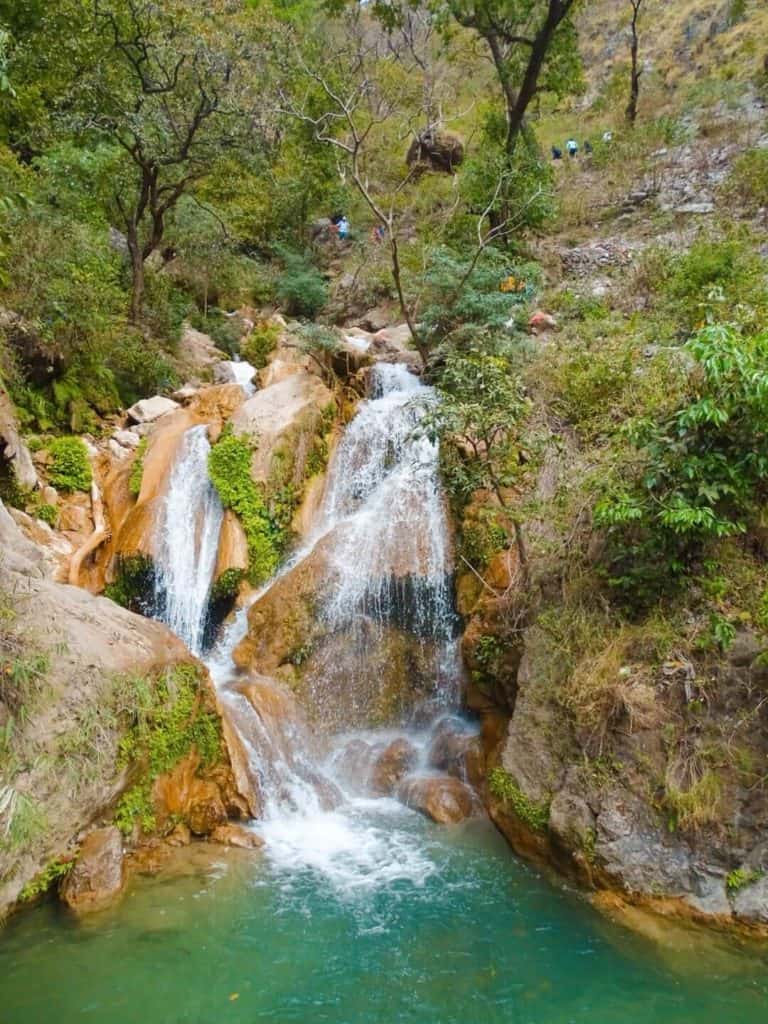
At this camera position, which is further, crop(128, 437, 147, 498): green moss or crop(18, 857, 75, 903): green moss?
crop(128, 437, 147, 498): green moss

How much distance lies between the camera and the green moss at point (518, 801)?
21.2 feet

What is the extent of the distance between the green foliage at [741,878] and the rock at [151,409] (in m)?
11.7

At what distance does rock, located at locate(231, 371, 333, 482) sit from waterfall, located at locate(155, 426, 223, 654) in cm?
89

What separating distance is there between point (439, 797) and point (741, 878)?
3.02m

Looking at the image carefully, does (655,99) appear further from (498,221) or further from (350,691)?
(350,691)

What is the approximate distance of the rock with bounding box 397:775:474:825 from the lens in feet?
23.7

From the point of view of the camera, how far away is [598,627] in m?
6.74

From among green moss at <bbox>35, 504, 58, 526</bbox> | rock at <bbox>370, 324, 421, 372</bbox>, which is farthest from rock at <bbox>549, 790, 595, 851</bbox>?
rock at <bbox>370, 324, 421, 372</bbox>

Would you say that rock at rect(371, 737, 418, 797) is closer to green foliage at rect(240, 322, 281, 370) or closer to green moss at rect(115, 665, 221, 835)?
green moss at rect(115, 665, 221, 835)

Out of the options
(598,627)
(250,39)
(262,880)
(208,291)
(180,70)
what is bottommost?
(262,880)

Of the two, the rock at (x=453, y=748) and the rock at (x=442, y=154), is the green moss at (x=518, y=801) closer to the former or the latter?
the rock at (x=453, y=748)

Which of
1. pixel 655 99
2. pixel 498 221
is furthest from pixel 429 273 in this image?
pixel 655 99

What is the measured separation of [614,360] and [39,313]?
31.7ft

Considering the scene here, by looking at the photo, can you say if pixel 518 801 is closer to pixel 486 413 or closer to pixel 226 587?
pixel 486 413
